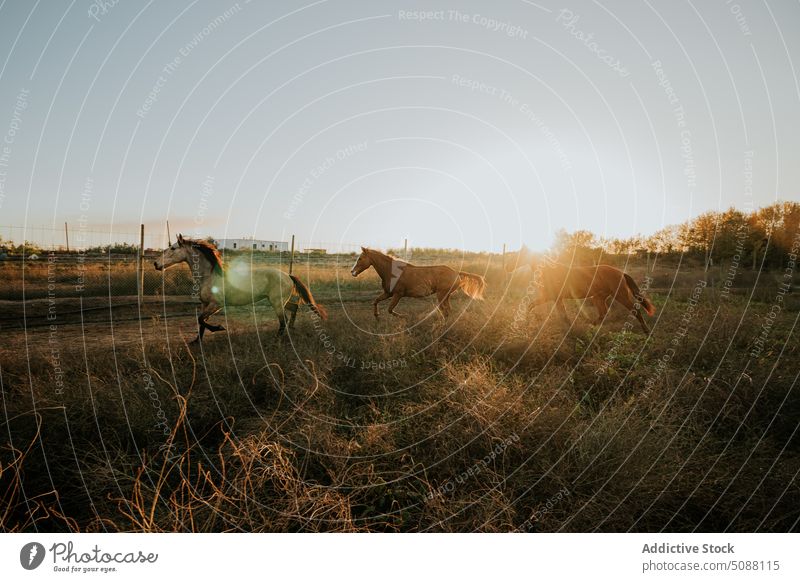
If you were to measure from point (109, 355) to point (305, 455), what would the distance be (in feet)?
15.3

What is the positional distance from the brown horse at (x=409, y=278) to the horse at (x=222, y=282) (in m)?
2.12

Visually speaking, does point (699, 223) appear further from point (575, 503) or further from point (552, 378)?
point (575, 503)

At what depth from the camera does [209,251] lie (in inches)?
301

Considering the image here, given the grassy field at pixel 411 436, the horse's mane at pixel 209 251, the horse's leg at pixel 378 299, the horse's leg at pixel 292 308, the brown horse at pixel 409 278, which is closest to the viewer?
the grassy field at pixel 411 436

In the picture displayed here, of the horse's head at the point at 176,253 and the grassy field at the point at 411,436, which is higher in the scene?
the horse's head at the point at 176,253

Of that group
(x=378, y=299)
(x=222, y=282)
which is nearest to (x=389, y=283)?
(x=378, y=299)

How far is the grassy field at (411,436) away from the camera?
2971 mm

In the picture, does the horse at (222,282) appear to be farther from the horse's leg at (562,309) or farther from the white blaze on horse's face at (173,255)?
the horse's leg at (562,309)

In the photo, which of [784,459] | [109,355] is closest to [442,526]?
[784,459]
